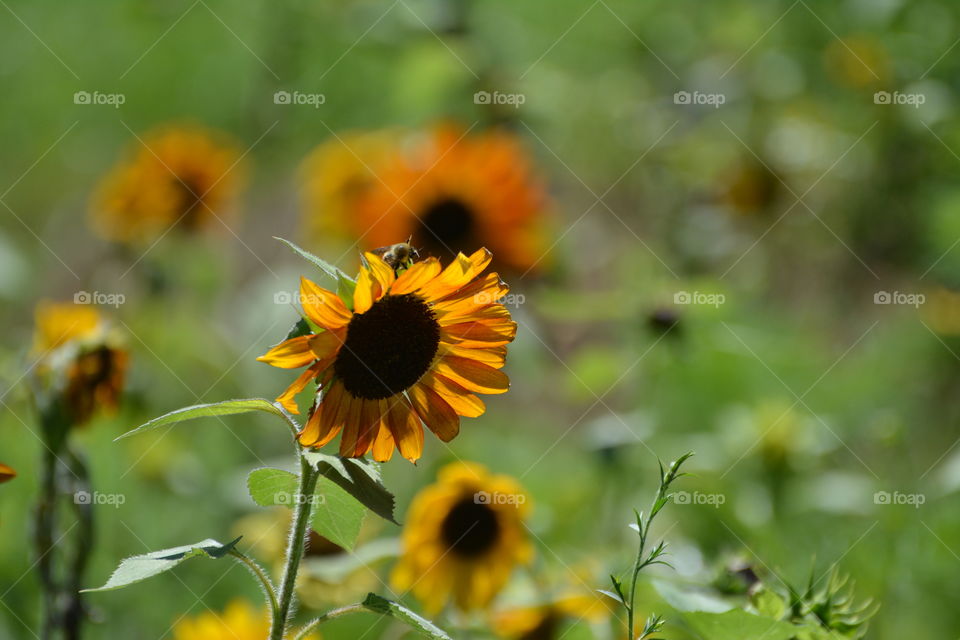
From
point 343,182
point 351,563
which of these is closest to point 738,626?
point 351,563

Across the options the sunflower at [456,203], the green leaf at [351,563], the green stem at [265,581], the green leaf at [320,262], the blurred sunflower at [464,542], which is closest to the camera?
the green leaf at [320,262]

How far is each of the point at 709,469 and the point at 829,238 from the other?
1674mm

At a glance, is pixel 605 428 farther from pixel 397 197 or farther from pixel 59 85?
pixel 59 85

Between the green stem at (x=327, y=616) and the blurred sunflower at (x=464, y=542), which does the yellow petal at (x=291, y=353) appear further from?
the blurred sunflower at (x=464, y=542)

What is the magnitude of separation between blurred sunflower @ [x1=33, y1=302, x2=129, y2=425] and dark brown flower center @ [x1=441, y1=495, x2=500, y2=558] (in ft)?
2.07

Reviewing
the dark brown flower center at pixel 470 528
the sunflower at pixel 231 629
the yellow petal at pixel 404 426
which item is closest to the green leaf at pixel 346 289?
the yellow petal at pixel 404 426

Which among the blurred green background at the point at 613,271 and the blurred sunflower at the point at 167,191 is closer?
the blurred green background at the point at 613,271

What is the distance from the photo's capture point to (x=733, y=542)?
2049mm

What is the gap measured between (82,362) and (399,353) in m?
0.77

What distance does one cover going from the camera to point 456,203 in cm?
263

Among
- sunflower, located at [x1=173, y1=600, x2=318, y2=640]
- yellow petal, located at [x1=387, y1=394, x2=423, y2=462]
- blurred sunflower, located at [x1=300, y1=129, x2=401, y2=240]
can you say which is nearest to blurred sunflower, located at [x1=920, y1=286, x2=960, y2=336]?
blurred sunflower, located at [x1=300, y1=129, x2=401, y2=240]

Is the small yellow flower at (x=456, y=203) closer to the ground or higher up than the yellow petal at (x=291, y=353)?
higher up

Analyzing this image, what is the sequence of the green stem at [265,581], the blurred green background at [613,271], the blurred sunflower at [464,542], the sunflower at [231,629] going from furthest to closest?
the blurred green background at [613,271] → the blurred sunflower at [464,542] → the sunflower at [231,629] → the green stem at [265,581]

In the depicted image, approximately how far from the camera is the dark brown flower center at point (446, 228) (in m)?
2.61
